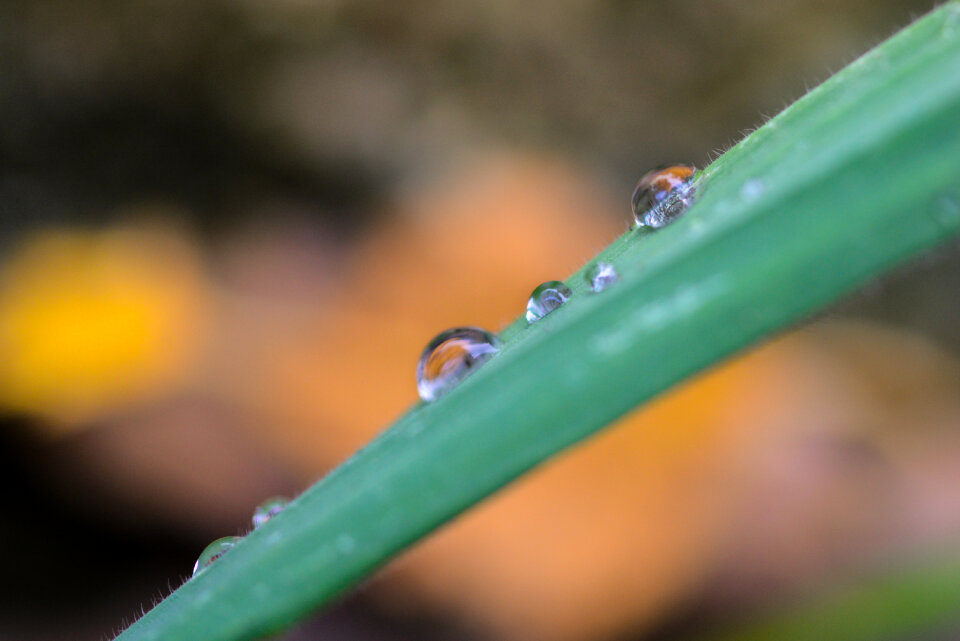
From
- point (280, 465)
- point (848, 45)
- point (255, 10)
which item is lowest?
point (280, 465)

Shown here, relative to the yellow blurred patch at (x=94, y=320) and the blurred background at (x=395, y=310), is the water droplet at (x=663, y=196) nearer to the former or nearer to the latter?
the blurred background at (x=395, y=310)

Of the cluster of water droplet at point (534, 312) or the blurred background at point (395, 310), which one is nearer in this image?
the cluster of water droplet at point (534, 312)

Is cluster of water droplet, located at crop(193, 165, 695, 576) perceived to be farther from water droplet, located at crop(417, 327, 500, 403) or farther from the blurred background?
the blurred background

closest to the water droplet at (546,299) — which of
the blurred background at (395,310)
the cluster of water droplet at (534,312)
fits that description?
the cluster of water droplet at (534,312)

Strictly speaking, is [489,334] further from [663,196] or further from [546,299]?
[663,196]

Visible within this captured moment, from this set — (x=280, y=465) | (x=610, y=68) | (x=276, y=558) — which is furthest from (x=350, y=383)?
(x=276, y=558)

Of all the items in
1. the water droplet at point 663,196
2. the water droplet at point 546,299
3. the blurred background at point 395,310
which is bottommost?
the water droplet at point 546,299

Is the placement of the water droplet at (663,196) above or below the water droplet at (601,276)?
above

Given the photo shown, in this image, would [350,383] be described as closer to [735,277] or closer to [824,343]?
[824,343]
